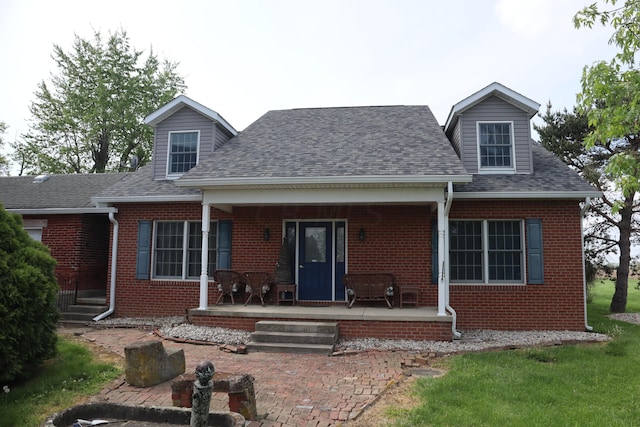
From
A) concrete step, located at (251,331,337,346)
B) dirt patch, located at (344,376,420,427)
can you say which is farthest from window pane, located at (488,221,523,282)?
dirt patch, located at (344,376,420,427)

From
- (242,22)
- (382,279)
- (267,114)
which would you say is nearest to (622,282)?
(382,279)

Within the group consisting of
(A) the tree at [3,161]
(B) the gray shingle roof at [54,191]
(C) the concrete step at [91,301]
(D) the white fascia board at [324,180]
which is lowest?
(C) the concrete step at [91,301]

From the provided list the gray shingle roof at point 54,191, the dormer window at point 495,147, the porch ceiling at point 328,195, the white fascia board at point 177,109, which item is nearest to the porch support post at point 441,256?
the porch ceiling at point 328,195

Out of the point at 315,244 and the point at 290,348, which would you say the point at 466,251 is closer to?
the point at 315,244

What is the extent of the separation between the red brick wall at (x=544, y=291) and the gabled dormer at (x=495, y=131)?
1.19m

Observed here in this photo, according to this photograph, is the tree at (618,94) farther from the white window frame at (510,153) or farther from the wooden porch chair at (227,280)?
the wooden porch chair at (227,280)

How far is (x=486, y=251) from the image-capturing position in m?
9.73

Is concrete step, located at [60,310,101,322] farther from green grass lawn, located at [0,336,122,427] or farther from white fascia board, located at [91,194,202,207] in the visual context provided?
green grass lawn, located at [0,336,122,427]

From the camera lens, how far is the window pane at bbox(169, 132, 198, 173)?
11.6 meters

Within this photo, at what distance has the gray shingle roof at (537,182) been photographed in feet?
30.8

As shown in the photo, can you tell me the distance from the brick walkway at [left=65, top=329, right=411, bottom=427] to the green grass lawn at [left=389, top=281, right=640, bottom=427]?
2.19 feet

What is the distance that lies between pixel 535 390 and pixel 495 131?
6.82 meters

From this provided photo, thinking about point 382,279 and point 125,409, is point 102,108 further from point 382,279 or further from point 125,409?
point 125,409

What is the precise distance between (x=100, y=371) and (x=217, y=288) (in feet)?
14.6
